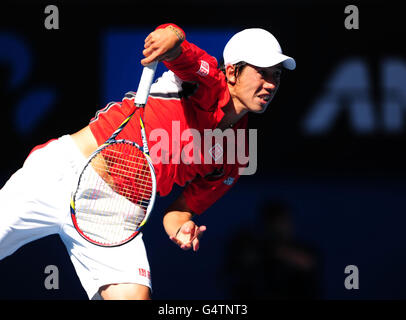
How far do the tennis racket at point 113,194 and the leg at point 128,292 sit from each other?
182 millimetres

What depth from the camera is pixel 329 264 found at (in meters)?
4.77

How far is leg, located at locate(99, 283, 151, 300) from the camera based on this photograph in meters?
2.90

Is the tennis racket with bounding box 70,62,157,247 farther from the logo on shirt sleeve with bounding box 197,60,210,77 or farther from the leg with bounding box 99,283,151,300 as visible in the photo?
the logo on shirt sleeve with bounding box 197,60,210,77

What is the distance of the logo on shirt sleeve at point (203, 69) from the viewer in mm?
2734

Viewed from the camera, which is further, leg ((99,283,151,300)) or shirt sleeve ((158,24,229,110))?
leg ((99,283,151,300))

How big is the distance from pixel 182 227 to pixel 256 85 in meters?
0.62

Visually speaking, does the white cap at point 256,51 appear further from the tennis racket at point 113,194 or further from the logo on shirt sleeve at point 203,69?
the tennis racket at point 113,194

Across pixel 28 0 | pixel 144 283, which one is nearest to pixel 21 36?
pixel 28 0

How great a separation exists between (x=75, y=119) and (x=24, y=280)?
106cm

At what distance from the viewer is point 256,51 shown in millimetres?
2865

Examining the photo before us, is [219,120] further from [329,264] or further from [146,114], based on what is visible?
[329,264]

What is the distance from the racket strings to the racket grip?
221 millimetres

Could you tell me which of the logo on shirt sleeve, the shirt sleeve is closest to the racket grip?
the shirt sleeve

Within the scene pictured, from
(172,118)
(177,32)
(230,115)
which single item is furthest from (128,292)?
(177,32)
